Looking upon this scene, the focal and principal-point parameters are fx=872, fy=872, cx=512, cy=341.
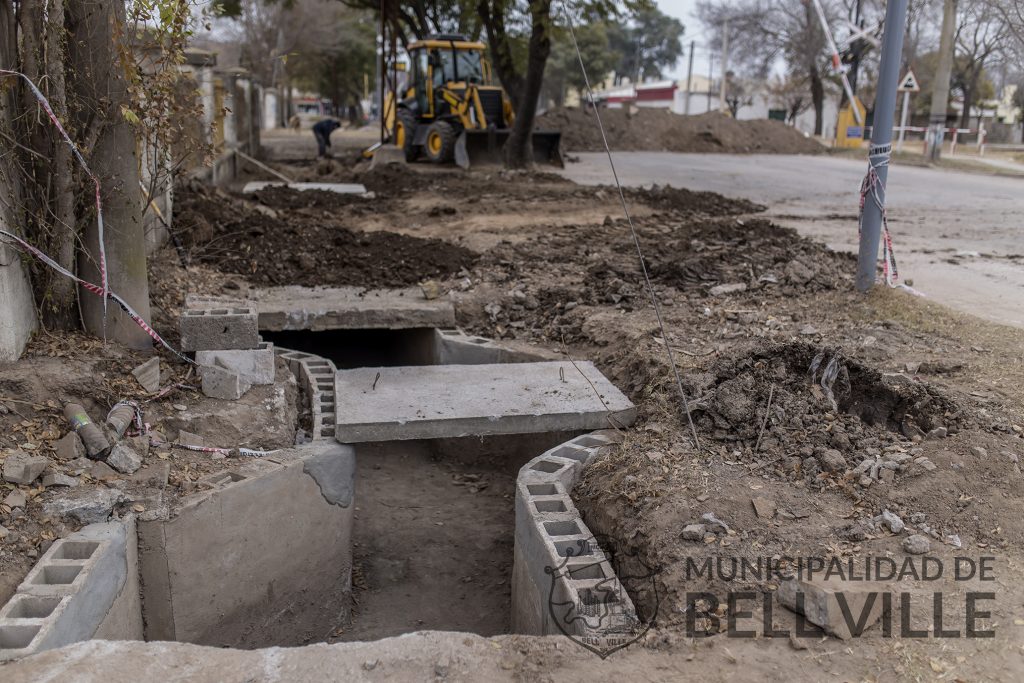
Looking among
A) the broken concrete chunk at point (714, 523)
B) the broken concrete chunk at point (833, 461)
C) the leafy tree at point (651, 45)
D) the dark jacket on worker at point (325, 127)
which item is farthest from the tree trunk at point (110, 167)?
the leafy tree at point (651, 45)

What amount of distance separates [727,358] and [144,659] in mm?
3592

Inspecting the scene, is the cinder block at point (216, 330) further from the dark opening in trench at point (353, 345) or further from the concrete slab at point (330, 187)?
the concrete slab at point (330, 187)

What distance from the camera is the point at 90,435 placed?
4227 mm

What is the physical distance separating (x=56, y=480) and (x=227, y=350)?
4.68 ft

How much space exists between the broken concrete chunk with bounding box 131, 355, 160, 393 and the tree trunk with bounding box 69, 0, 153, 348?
426mm

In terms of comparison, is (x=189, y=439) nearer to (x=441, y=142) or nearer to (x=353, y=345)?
(x=353, y=345)

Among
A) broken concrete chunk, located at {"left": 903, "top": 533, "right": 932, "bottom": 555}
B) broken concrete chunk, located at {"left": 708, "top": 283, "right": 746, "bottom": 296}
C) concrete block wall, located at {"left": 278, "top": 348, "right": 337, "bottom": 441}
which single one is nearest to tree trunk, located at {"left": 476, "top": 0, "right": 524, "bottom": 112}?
broken concrete chunk, located at {"left": 708, "top": 283, "right": 746, "bottom": 296}

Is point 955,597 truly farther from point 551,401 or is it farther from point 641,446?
point 551,401

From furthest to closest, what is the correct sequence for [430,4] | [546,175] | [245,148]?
1. [430,4]
2. [245,148]
3. [546,175]

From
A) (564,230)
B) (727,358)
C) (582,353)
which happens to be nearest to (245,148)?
(564,230)

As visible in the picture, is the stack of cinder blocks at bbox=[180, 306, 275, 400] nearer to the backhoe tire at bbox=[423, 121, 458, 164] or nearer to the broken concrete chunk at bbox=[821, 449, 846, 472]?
the broken concrete chunk at bbox=[821, 449, 846, 472]

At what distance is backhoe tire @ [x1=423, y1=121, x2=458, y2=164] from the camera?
18.8m

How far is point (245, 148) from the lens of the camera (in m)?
20.2

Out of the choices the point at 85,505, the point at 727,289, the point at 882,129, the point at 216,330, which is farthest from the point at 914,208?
the point at 85,505
